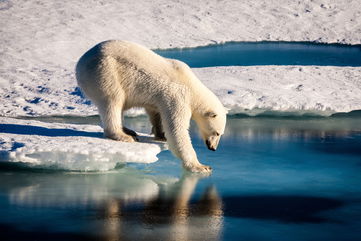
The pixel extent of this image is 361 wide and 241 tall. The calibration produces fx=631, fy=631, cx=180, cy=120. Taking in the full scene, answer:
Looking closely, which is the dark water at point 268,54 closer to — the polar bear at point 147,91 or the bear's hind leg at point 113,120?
the polar bear at point 147,91

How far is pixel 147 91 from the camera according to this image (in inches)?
268

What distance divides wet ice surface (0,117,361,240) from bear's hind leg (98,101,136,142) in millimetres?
377

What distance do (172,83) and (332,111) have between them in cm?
428

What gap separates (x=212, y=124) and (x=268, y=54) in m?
8.82

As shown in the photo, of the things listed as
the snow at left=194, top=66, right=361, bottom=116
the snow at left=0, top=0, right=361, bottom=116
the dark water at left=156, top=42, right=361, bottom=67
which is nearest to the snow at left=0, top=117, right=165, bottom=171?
the snow at left=0, top=0, right=361, bottom=116

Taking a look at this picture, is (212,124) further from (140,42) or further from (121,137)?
(140,42)

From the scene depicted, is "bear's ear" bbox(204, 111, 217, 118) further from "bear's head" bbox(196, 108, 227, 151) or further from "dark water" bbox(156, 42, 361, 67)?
"dark water" bbox(156, 42, 361, 67)

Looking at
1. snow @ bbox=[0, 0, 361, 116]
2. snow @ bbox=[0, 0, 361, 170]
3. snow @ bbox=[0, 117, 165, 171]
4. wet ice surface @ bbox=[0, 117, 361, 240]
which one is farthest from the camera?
snow @ bbox=[0, 0, 361, 116]

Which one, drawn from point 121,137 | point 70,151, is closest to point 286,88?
point 121,137

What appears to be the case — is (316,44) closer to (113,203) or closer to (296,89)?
(296,89)

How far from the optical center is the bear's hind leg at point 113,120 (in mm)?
6855

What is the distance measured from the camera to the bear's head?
22.5 feet

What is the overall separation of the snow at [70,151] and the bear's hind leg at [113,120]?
144 millimetres

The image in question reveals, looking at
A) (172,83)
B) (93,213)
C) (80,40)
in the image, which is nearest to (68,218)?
(93,213)
